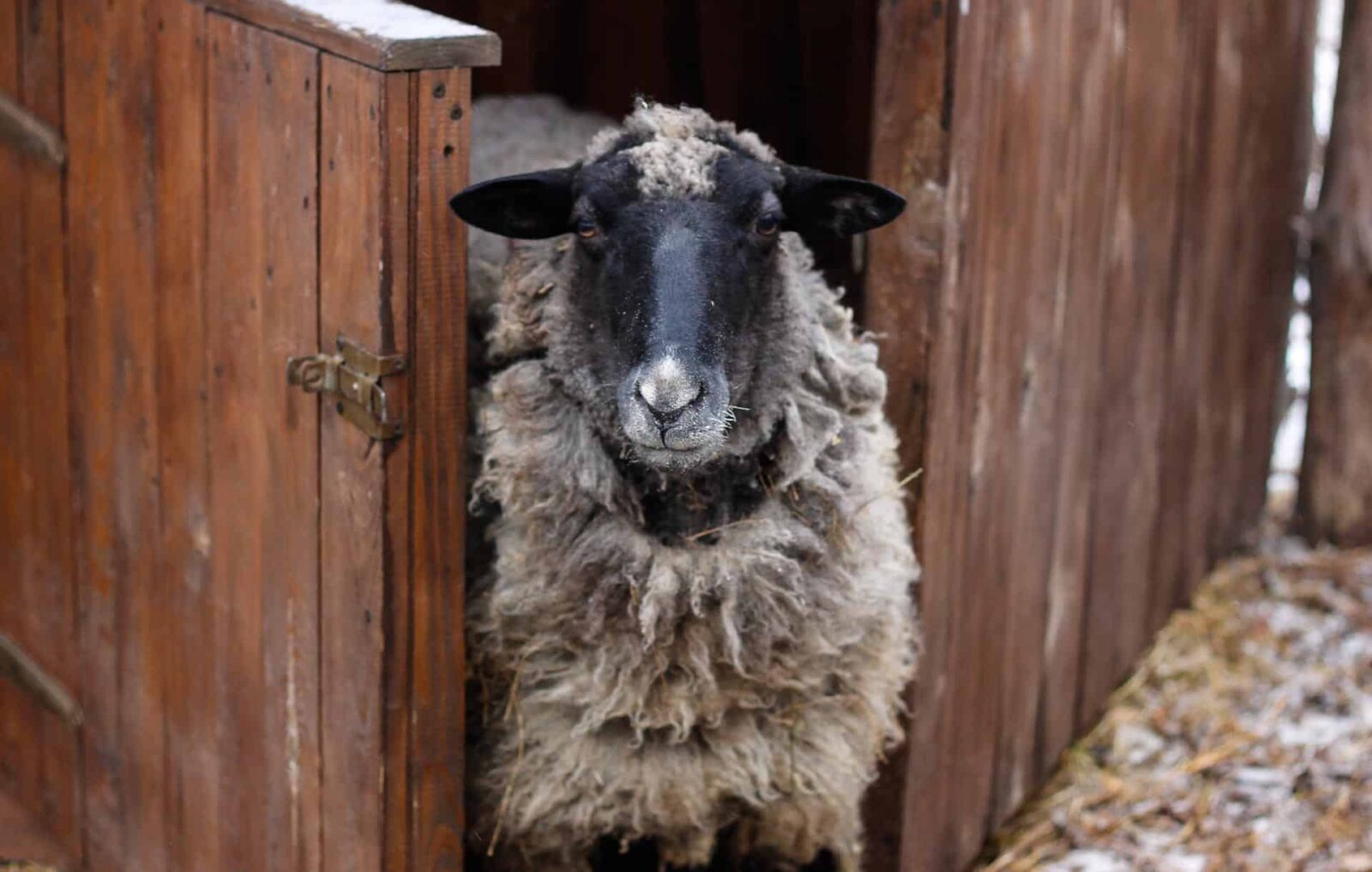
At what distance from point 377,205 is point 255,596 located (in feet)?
3.25

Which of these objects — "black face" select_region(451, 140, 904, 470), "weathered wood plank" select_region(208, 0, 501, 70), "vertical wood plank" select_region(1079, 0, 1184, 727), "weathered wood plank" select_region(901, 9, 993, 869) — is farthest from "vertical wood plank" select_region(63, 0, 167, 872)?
"vertical wood plank" select_region(1079, 0, 1184, 727)

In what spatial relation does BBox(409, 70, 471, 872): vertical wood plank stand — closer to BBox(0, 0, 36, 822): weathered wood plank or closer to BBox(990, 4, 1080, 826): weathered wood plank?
BBox(990, 4, 1080, 826): weathered wood plank

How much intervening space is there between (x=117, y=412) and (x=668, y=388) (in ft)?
5.48

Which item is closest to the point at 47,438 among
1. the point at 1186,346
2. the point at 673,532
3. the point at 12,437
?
the point at 12,437

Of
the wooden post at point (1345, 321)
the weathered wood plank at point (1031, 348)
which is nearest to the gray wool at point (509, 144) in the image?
the weathered wood plank at point (1031, 348)

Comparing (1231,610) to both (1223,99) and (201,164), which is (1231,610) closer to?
(1223,99)

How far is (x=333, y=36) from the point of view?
118 inches

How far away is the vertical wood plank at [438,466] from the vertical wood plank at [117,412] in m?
1.01

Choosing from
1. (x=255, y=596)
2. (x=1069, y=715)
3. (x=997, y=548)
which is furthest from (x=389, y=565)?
(x=1069, y=715)

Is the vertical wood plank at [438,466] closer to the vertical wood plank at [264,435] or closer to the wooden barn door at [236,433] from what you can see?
the wooden barn door at [236,433]

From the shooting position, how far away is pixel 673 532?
3.48 m

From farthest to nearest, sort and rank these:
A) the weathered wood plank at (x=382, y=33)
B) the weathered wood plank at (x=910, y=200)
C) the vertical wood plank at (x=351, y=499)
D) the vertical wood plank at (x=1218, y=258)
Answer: the vertical wood plank at (x=1218, y=258) < the weathered wood plank at (x=910, y=200) < the vertical wood plank at (x=351, y=499) < the weathered wood plank at (x=382, y=33)

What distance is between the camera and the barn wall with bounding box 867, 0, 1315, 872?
388cm

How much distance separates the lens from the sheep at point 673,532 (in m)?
3.39
